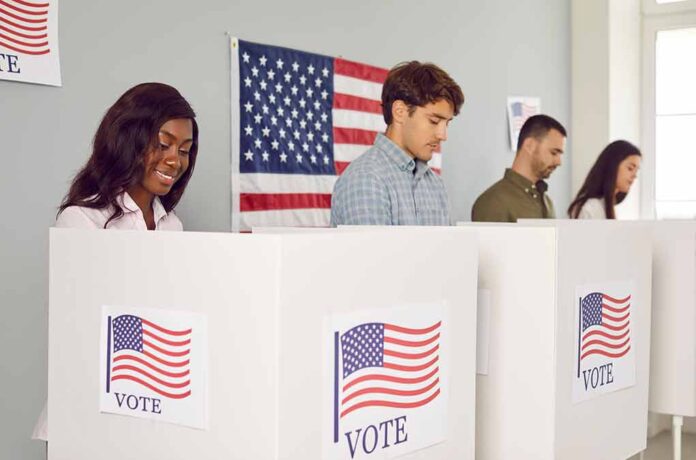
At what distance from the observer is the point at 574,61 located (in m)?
5.11

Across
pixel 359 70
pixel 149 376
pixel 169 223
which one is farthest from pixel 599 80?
pixel 149 376

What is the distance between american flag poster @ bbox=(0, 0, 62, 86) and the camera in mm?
2154

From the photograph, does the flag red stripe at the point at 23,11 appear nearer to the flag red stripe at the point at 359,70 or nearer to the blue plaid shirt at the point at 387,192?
the blue plaid shirt at the point at 387,192

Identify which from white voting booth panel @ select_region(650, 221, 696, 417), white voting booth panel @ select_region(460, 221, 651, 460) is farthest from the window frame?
white voting booth panel @ select_region(460, 221, 651, 460)

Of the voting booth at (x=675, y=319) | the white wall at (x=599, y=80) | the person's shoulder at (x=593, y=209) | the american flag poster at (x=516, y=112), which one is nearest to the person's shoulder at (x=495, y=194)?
the person's shoulder at (x=593, y=209)

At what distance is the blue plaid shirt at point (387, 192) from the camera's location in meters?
2.12

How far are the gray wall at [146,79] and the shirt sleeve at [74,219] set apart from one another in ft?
2.06

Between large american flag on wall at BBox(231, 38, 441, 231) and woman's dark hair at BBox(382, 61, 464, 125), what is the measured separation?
0.75 metres

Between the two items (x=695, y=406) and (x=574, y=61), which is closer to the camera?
(x=695, y=406)

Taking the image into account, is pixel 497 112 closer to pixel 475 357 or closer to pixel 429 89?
pixel 429 89

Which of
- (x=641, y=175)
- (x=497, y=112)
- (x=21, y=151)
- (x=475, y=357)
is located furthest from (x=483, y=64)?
(x=475, y=357)

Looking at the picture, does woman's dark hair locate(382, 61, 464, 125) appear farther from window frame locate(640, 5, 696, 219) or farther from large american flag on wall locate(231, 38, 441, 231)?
window frame locate(640, 5, 696, 219)

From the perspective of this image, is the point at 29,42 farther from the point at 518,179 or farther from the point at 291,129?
the point at 518,179

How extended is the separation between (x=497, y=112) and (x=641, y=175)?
4.35ft
